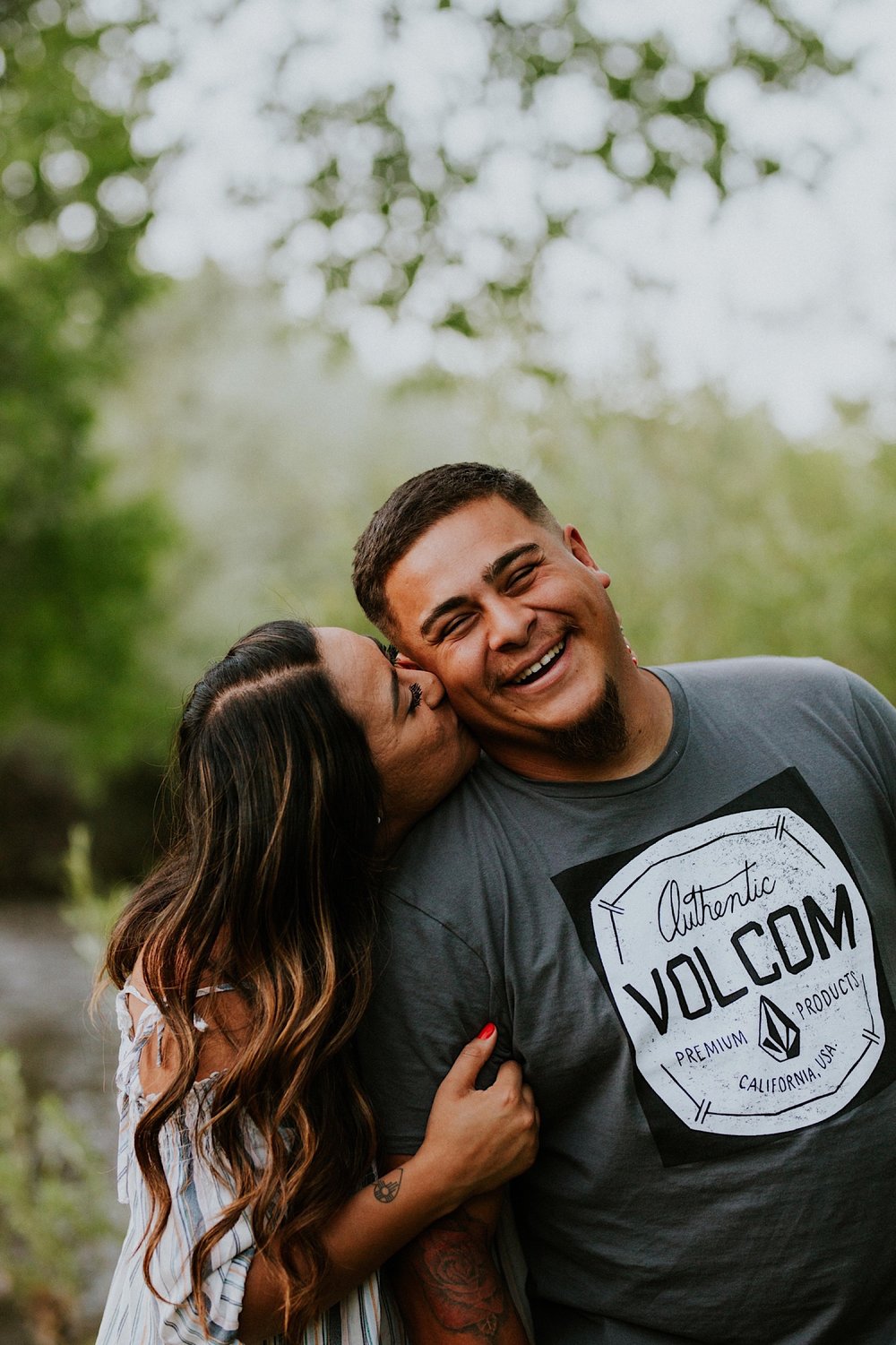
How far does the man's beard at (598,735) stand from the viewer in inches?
81.2

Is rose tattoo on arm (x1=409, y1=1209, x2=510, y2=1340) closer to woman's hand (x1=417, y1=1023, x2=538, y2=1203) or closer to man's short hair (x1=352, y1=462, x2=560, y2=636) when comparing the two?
woman's hand (x1=417, y1=1023, x2=538, y2=1203)

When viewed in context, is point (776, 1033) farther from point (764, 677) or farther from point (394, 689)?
point (394, 689)

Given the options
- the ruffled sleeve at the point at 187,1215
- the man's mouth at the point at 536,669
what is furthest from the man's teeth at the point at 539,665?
the ruffled sleeve at the point at 187,1215

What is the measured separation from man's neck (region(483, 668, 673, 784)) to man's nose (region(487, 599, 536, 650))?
209 millimetres

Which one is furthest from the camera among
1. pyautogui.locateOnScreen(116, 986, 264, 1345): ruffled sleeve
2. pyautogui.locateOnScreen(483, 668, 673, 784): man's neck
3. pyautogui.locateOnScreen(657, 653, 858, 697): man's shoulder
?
pyautogui.locateOnScreen(657, 653, 858, 697): man's shoulder

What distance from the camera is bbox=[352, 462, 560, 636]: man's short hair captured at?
2.17 meters

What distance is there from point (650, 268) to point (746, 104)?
704mm

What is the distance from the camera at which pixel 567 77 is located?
4504 millimetres

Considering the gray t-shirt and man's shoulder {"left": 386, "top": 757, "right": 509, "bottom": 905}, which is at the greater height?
man's shoulder {"left": 386, "top": 757, "right": 509, "bottom": 905}

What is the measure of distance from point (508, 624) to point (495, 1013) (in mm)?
664

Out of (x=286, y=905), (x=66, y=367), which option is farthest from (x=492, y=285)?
(x=286, y=905)

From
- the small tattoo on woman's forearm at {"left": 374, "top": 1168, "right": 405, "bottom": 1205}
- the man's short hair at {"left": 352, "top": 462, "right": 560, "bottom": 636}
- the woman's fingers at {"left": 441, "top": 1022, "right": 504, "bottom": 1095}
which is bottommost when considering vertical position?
the small tattoo on woman's forearm at {"left": 374, "top": 1168, "right": 405, "bottom": 1205}

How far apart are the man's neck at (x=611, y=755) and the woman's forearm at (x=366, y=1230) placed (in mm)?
694

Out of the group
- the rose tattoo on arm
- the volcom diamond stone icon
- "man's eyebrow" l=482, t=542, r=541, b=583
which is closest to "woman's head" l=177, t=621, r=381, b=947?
"man's eyebrow" l=482, t=542, r=541, b=583
